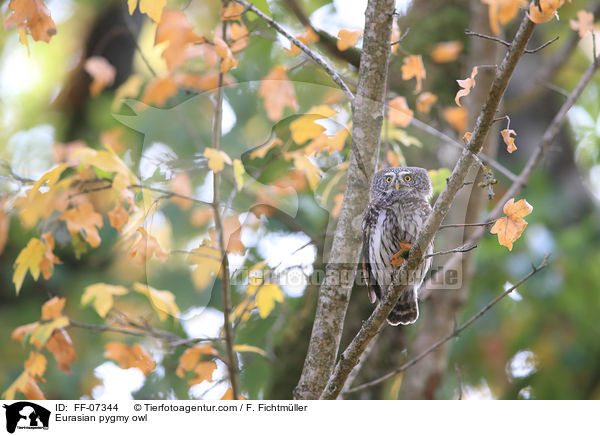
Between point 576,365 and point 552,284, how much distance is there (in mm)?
754

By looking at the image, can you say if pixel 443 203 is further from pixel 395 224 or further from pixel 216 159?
pixel 216 159

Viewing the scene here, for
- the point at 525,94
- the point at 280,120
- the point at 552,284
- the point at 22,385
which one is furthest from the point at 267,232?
the point at 552,284

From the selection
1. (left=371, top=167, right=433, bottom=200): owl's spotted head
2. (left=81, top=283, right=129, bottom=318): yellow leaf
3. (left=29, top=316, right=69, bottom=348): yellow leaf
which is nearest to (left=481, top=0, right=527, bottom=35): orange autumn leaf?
(left=371, top=167, right=433, bottom=200): owl's spotted head

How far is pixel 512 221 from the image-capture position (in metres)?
1.33

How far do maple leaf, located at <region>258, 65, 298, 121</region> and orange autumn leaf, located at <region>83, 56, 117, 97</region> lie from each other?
7.92ft

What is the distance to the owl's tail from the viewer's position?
1.84m

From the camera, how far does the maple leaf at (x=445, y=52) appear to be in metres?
3.21

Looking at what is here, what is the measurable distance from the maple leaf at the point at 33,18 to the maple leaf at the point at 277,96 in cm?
76

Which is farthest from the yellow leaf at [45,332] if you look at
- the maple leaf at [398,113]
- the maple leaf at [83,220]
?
the maple leaf at [398,113]

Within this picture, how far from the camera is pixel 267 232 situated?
1.81 meters

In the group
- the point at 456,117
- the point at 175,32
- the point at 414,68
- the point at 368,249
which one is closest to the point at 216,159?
the point at 175,32

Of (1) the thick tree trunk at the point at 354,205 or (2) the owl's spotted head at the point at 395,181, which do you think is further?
(2) the owl's spotted head at the point at 395,181

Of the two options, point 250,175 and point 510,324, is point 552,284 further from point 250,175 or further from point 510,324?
point 250,175

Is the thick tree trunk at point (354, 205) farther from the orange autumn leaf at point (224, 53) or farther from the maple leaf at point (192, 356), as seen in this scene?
the maple leaf at point (192, 356)
